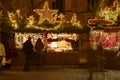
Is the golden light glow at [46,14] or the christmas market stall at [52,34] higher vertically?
the golden light glow at [46,14]

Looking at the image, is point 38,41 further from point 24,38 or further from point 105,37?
point 105,37

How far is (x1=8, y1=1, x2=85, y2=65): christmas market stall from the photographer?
29.9 m

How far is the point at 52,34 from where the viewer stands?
30.3 m

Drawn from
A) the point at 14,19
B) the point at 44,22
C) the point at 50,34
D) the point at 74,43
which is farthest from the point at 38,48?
the point at 74,43

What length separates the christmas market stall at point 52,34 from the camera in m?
29.9

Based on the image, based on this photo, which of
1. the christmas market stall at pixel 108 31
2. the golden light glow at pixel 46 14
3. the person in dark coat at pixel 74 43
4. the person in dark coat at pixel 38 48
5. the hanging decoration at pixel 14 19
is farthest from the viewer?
the person in dark coat at pixel 74 43

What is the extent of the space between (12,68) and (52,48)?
120 inches

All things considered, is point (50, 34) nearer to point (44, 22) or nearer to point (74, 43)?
point (44, 22)

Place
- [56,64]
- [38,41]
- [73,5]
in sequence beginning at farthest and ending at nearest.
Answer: [73,5] < [56,64] < [38,41]

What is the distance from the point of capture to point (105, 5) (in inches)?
1241

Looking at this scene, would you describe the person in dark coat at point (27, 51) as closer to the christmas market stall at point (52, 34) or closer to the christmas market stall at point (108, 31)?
the christmas market stall at point (52, 34)

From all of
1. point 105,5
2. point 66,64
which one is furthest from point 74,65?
point 105,5

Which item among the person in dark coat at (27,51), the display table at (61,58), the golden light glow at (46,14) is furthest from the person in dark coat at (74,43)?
the person in dark coat at (27,51)

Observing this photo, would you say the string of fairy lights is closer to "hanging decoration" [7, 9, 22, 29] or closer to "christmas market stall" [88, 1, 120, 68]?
"hanging decoration" [7, 9, 22, 29]
